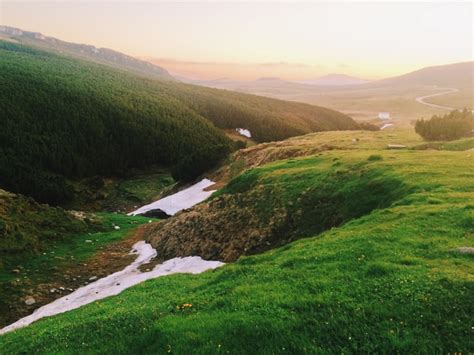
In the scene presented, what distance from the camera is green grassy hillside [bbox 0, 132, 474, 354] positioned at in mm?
10672

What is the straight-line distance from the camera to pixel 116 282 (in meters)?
28.6

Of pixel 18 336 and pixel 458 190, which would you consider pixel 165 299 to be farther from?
pixel 458 190

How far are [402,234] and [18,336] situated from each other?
53.6 feet

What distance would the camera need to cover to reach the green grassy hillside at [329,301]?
10672mm

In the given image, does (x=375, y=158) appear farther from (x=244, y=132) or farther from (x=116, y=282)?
(x=244, y=132)

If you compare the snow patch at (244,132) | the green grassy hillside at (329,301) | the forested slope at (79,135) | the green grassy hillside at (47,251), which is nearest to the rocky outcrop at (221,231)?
the green grassy hillside at (47,251)

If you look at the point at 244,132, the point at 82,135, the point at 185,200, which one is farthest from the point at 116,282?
the point at 244,132

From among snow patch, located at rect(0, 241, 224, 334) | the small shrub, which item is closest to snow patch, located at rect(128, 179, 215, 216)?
snow patch, located at rect(0, 241, 224, 334)

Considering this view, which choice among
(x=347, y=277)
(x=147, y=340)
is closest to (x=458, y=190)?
(x=347, y=277)

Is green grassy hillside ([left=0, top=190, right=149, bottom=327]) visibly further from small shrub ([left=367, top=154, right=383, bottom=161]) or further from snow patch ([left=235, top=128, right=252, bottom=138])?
snow patch ([left=235, top=128, right=252, bottom=138])

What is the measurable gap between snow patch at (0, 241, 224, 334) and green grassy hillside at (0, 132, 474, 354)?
230 inches

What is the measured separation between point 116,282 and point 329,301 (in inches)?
800

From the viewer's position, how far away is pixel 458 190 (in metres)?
22.5

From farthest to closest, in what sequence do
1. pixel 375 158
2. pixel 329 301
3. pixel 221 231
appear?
pixel 375 158 → pixel 221 231 → pixel 329 301
